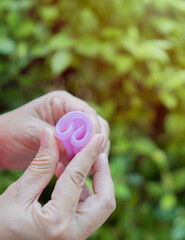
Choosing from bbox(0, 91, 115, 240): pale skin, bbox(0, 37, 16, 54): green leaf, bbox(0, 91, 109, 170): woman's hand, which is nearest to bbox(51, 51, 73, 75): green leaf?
bbox(0, 37, 16, 54): green leaf

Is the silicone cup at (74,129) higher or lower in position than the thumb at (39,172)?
higher

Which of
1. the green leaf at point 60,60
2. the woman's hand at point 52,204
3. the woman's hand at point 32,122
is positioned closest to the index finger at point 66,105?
the woman's hand at point 32,122

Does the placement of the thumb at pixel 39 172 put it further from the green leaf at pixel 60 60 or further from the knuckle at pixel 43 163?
the green leaf at pixel 60 60

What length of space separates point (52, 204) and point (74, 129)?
149mm

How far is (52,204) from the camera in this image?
0.60 meters

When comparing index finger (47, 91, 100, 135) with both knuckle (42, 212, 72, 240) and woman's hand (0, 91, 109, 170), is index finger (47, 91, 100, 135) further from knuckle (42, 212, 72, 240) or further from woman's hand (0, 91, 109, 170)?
knuckle (42, 212, 72, 240)

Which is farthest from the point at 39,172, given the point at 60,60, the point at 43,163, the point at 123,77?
the point at 123,77

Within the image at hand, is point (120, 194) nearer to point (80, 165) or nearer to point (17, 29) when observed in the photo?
point (80, 165)

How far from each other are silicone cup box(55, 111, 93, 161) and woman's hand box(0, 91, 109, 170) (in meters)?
0.09

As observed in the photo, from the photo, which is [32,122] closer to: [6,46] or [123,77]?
[6,46]

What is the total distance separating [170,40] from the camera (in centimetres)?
133

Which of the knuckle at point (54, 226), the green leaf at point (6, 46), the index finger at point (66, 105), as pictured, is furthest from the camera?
the green leaf at point (6, 46)

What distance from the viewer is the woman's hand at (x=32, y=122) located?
779 millimetres

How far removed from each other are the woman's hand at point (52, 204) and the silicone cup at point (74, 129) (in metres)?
0.02
